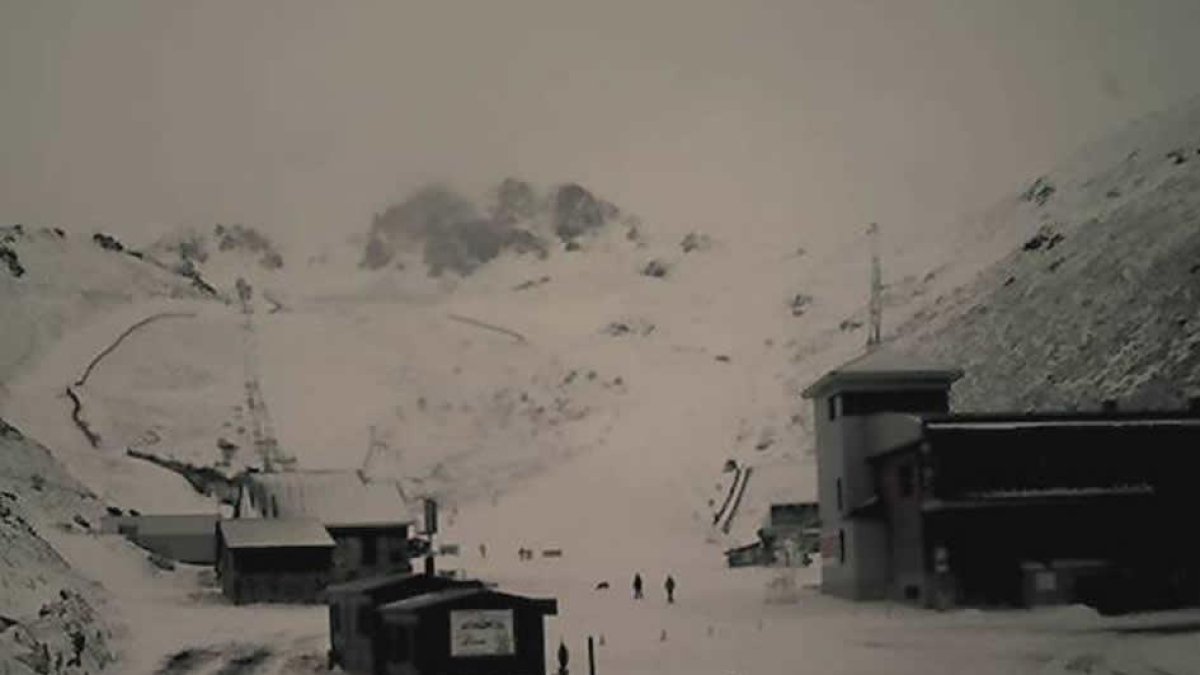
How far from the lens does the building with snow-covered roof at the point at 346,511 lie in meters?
8.77

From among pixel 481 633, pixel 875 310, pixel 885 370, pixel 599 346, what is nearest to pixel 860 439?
pixel 885 370

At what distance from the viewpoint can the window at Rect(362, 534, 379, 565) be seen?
8852 mm

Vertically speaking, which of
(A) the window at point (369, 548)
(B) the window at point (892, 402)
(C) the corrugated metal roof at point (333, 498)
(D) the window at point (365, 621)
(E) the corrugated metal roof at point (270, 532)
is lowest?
(D) the window at point (365, 621)

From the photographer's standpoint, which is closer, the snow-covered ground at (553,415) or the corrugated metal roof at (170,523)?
the corrugated metal roof at (170,523)

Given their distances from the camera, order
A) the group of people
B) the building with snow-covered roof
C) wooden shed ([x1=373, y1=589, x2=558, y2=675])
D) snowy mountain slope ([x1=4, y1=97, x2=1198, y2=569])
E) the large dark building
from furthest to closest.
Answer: the large dark building → snowy mountain slope ([x1=4, y1=97, x2=1198, y2=569]) → the group of people → the building with snow-covered roof → wooden shed ([x1=373, y1=589, x2=558, y2=675])

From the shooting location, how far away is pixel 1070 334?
9.30 m

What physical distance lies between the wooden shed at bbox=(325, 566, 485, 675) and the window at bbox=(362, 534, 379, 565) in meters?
0.19

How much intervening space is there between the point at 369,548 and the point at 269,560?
1.63 feet

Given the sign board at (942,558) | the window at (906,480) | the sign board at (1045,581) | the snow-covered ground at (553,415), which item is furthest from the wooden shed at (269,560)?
the sign board at (1045,581)

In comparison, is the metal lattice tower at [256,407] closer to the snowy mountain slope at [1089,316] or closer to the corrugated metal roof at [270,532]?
the corrugated metal roof at [270,532]

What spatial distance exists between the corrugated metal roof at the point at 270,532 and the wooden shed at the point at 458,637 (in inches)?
21.8

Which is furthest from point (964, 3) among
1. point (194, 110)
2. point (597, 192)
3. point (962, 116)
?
point (194, 110)

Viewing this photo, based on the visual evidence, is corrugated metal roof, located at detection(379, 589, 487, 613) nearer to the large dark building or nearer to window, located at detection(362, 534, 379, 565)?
window, located at detection(362, 534, 379, 565)

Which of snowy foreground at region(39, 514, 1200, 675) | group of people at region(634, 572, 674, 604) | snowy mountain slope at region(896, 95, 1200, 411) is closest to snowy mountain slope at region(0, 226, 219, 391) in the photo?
snowy foreground at region(39, 514, 1200, 675)
